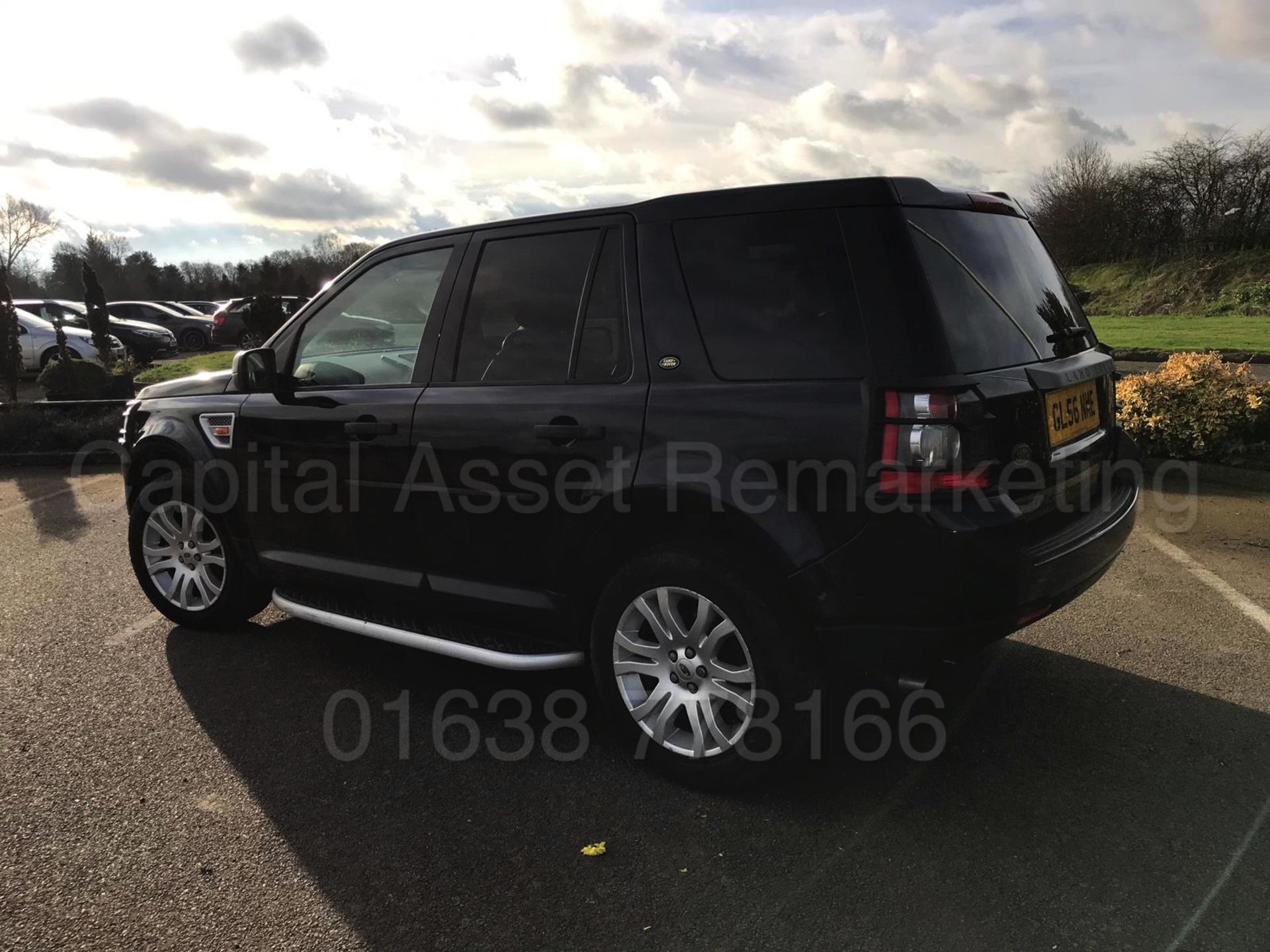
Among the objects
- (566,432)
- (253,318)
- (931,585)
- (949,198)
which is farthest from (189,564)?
(253,318)

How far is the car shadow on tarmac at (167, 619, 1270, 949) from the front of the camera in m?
2.43

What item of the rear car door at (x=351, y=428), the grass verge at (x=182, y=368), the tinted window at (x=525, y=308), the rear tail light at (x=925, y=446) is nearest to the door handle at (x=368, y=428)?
the rear car door at (x=351, y=428)

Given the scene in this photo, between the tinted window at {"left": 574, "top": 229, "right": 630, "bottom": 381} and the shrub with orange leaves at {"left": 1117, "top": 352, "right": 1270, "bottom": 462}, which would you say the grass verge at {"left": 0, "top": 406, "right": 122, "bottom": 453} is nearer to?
the tinted window at {"left": 574, "top": 229, "right": 630, "bottom": 381}

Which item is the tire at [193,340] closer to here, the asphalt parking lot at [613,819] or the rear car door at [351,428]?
the asphalt parking lot at [613,819]

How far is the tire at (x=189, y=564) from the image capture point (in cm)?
455

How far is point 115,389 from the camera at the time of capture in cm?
1395

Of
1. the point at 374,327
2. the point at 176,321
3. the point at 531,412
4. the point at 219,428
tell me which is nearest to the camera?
the point at 531,412

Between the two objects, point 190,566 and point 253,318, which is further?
point 253,318

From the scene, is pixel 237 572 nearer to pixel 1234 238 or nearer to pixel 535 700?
pixel 535 700

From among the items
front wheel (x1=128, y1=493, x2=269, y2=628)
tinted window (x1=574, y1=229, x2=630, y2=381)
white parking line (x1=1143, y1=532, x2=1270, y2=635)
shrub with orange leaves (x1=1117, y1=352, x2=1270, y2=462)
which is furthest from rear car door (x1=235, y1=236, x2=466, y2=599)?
shrub with orange leaves (x1=1117, y1=352, x2=1270, y2=462)

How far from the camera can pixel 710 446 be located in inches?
114

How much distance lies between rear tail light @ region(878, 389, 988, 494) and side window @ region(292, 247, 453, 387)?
6.66 ft

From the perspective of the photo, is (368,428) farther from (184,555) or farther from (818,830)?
A: (818,830)

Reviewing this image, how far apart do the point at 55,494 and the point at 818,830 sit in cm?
839
